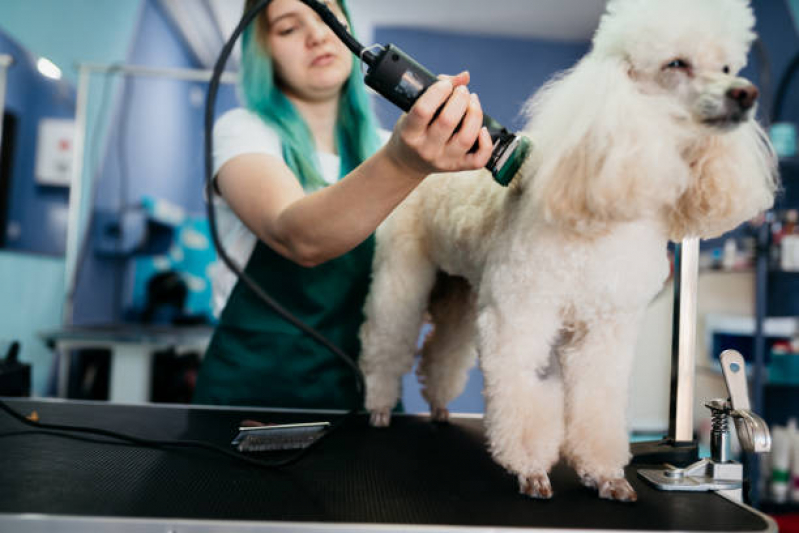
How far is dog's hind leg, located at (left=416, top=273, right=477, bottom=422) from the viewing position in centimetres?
102

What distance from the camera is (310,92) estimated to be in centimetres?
111

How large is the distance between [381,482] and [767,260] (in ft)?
8.28

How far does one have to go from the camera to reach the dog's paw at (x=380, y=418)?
92cm

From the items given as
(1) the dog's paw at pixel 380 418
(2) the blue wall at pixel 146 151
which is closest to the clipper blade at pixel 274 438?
(1) the dog's paw at pixel 380 418

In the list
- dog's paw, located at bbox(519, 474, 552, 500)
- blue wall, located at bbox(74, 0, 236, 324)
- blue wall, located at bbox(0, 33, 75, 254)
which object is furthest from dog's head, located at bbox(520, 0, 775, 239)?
blue wall, located at bbox(74, 0, 236, 324)

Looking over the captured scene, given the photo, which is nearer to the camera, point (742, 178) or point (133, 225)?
point (742, 178)

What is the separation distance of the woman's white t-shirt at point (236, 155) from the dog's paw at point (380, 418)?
36 cm

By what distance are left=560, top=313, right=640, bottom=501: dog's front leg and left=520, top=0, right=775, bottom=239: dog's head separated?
142 millimetres

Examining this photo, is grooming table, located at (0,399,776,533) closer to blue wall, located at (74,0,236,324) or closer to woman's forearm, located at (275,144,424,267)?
woman's forearm, located at (275,144,424,267)

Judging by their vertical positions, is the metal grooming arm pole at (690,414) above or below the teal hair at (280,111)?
below

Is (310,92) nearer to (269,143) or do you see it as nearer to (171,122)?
(269,143)

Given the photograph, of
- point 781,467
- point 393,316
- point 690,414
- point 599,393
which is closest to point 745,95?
point 599,393

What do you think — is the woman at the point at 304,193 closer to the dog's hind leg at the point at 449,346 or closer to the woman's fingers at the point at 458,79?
the dog's hind leg at the point at 449,346

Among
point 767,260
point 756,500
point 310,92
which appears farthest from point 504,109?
point 310,92
